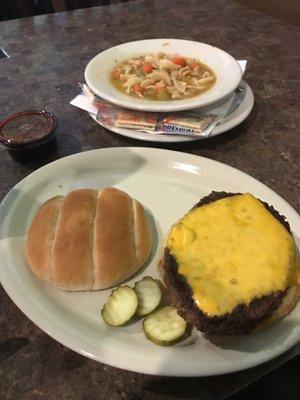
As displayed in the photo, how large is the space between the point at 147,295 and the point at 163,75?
1.37 meters

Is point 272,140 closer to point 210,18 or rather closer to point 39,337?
point 39,337

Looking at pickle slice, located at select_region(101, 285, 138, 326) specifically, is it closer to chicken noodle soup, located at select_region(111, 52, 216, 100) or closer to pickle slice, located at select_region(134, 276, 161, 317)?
pickle slice, located at select_region(134, 276, 161, 317)

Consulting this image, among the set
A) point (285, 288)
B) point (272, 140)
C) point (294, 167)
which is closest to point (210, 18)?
point (272, 140)

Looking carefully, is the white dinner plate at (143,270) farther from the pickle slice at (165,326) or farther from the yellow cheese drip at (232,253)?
the yellow cheese drip at (232,253)

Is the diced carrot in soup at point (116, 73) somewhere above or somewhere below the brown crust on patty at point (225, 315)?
above

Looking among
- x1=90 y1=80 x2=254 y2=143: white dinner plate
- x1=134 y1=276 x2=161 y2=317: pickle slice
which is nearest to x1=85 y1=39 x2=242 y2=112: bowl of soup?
x1=90 y1=80 x2=254 y2=143: white dinner plate

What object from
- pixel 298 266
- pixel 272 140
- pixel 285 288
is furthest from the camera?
pixel 272 140

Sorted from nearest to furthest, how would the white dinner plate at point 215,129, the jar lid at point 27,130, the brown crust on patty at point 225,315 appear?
the brown crust on patty at point 225,315 → the jar lid at point 27,130 → the white dinner plate at point 215,129

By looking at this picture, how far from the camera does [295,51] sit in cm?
271

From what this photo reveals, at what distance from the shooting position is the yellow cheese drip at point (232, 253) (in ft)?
3.49

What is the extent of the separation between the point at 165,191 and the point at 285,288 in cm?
71

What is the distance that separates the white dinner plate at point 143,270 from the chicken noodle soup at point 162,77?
1.63 ft

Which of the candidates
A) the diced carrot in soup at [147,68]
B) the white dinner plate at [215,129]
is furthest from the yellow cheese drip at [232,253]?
the diced carrot in soup at [147,68]

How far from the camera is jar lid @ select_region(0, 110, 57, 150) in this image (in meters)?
→ 1.68
